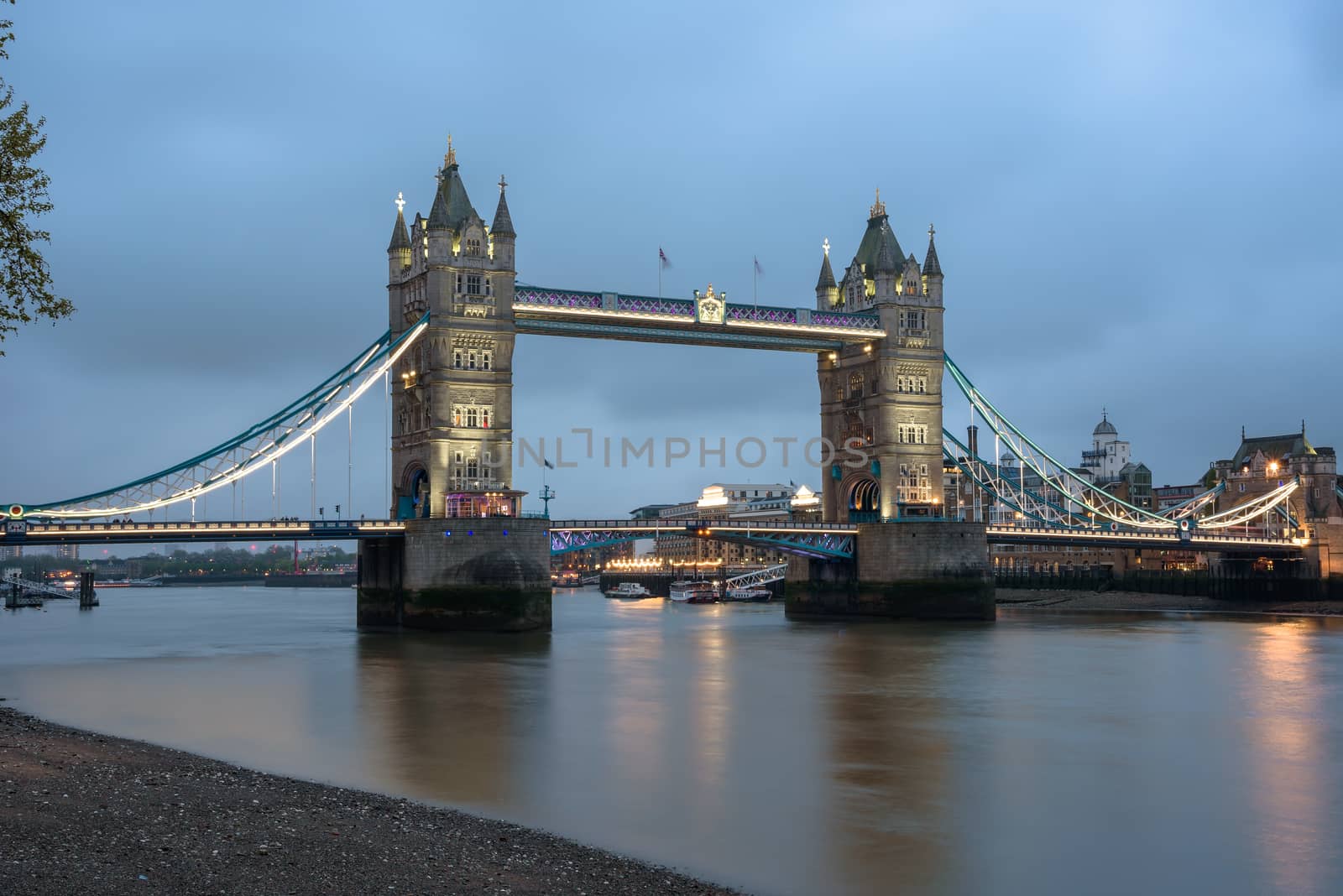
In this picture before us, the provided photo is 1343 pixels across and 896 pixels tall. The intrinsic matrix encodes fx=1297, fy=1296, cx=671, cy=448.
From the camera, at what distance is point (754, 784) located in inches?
791

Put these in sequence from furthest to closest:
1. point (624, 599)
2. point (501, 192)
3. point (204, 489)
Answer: point (624, 599) → point (501, 192) → point (204, 489)

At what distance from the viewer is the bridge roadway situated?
45094 millimetres

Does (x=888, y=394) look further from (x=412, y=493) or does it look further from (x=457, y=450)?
Answer: (x=412, y=493)

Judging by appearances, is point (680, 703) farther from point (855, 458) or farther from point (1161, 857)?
point (855, 458)

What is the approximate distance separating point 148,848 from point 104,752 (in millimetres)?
8115

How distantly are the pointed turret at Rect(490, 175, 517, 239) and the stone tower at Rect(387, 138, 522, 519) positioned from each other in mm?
36

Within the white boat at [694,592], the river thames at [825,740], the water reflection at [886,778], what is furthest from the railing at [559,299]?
the white boat at [694,592]

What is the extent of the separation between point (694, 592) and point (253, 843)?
→ 91.3 metres

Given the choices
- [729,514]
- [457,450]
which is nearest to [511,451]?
[457,450]

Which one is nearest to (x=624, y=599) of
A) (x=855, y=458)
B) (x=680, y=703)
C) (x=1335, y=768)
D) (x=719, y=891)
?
(x=855, y=458)

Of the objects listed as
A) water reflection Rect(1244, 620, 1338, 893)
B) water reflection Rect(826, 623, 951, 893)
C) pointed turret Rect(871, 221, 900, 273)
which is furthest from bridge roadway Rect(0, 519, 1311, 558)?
water reflection Rect(1244, 620, 1338, 893)

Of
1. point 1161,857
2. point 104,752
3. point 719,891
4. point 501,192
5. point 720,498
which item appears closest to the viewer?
point 719,891

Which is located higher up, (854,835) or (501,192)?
(501,192)

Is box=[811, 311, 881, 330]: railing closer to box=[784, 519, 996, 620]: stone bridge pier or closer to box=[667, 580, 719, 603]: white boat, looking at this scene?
box=[784, 519, 996, 620]: stone bridge pier
